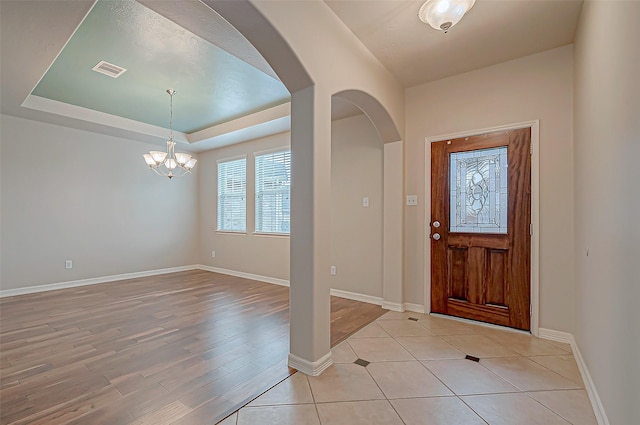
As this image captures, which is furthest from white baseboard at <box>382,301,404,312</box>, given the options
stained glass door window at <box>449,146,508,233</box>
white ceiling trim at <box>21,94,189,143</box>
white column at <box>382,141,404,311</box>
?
white ceiling trim at <box>21,94,189,143</box>

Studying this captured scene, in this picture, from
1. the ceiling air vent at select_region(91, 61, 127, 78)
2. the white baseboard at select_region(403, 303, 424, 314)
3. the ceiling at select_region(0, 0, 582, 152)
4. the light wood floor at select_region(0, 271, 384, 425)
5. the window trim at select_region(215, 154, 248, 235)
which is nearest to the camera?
the light wood floor at select_region(0, 271, 384, 425)

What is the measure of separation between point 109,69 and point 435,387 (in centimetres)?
434

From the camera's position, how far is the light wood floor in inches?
68.3

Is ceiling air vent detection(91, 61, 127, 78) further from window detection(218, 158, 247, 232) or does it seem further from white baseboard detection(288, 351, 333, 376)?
white baseboard detection(288, 351, 333, 376)

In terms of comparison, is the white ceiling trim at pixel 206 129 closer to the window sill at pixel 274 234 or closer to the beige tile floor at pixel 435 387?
the window sill at pixel 274 234

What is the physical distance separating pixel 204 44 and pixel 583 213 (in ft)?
11.6

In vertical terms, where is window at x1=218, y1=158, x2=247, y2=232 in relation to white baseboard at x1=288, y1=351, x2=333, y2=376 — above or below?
above

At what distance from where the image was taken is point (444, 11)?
1914 mm

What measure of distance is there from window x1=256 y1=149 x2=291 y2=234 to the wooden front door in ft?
8.34

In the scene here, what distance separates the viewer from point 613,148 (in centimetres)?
154

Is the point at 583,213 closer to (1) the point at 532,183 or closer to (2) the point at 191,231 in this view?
(1) the point at 532,183

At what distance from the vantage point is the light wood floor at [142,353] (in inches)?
68.3

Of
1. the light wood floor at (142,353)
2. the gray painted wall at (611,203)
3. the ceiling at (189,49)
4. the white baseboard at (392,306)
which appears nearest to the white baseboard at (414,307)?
the white baseboard at (392,306)

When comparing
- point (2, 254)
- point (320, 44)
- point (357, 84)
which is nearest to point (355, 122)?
point (357, 84)
